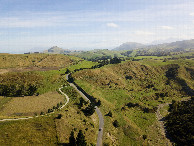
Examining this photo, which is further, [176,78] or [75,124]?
[176,78]

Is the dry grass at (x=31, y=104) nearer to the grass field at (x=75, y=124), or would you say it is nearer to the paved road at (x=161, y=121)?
the grass field at (x=75, y=124)

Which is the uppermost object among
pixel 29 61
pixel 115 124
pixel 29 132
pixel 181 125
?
pixel 29 61

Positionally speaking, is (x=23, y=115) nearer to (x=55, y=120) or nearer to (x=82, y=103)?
(x=55, y=120)

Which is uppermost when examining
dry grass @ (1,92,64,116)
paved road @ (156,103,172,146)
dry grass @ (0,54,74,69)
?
dry grass @ (0,54,74,69)

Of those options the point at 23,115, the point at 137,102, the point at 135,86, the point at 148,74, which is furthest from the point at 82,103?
the point at 148,74

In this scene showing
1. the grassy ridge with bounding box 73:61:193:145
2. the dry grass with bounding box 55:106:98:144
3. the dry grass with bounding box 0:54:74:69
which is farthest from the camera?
the dry grass with bounding box 0:54:74:69

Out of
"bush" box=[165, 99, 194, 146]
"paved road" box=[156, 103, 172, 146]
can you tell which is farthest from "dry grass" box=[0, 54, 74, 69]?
"bush" box=[165, 99, 194, 146]

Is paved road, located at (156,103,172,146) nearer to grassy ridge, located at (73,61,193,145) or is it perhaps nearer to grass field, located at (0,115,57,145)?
grassy ridge, located at (73,61,193,145)

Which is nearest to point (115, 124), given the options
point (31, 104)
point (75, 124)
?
point (75, 124)

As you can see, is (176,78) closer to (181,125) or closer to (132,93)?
(132,93)
